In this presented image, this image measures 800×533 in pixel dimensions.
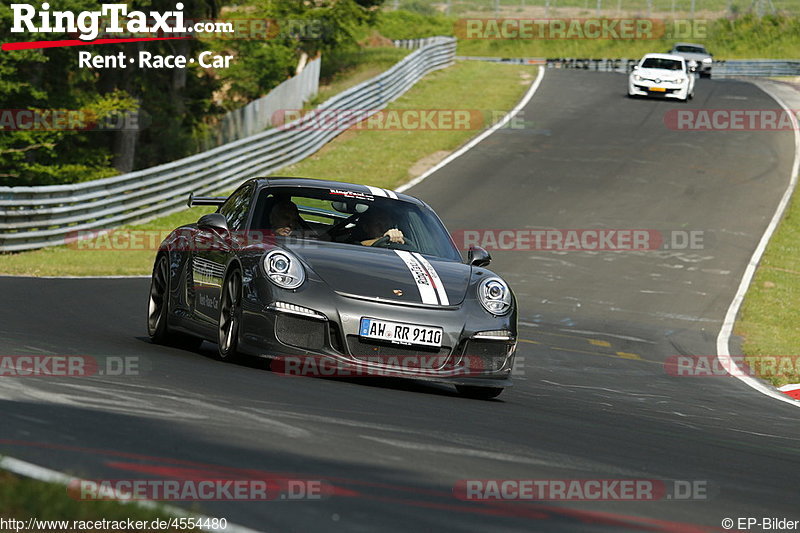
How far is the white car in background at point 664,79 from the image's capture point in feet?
129

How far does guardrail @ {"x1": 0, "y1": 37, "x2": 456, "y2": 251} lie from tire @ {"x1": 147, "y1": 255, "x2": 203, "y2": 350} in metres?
10.3

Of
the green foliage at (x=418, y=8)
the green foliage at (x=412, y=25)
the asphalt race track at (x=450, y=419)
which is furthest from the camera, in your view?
the green foliage at (x=418, y=8)

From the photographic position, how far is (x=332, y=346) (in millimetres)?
8062

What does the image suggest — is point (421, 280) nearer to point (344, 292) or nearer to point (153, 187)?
point (344, 292)

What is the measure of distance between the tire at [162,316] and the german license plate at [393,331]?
226 centimetres

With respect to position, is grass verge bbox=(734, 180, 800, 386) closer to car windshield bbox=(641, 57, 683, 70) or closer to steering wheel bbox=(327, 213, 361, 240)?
steering wheel bbox=(327, 213, 361, 240)

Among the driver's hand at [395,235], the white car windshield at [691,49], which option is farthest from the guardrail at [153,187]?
the white car windshield at [691,49]

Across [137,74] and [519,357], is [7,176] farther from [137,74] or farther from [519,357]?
[519,357]

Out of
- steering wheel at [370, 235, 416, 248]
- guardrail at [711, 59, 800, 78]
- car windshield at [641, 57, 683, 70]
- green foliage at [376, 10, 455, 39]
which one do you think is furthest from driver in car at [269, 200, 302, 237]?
green foliage at [376, 10, 455, 39]

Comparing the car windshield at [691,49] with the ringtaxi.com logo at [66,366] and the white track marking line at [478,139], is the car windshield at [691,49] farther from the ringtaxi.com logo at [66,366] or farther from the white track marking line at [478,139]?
the ringtaxi.com logo at [66,366]

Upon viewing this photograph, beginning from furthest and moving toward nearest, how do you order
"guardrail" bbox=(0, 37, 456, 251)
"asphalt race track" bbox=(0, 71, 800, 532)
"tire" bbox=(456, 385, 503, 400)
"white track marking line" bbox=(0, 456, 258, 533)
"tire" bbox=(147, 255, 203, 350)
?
"guardrail" bbox=(0, 37, 456, 251)
"tire" bbox=(147, 255, 203, 350)
"tire" bbox=(456, 385, 503, 400)
"asphalt race track" bbox=(0, 71, 800, 532)
"white track marking line" bbox=(0, 456, 258, 533)

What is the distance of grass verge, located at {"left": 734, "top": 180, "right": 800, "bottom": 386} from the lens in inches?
566

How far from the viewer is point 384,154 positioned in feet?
100

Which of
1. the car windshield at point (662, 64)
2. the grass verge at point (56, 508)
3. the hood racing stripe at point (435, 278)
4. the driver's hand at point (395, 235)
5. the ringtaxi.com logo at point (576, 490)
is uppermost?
the grass verge at point (56, 508)
